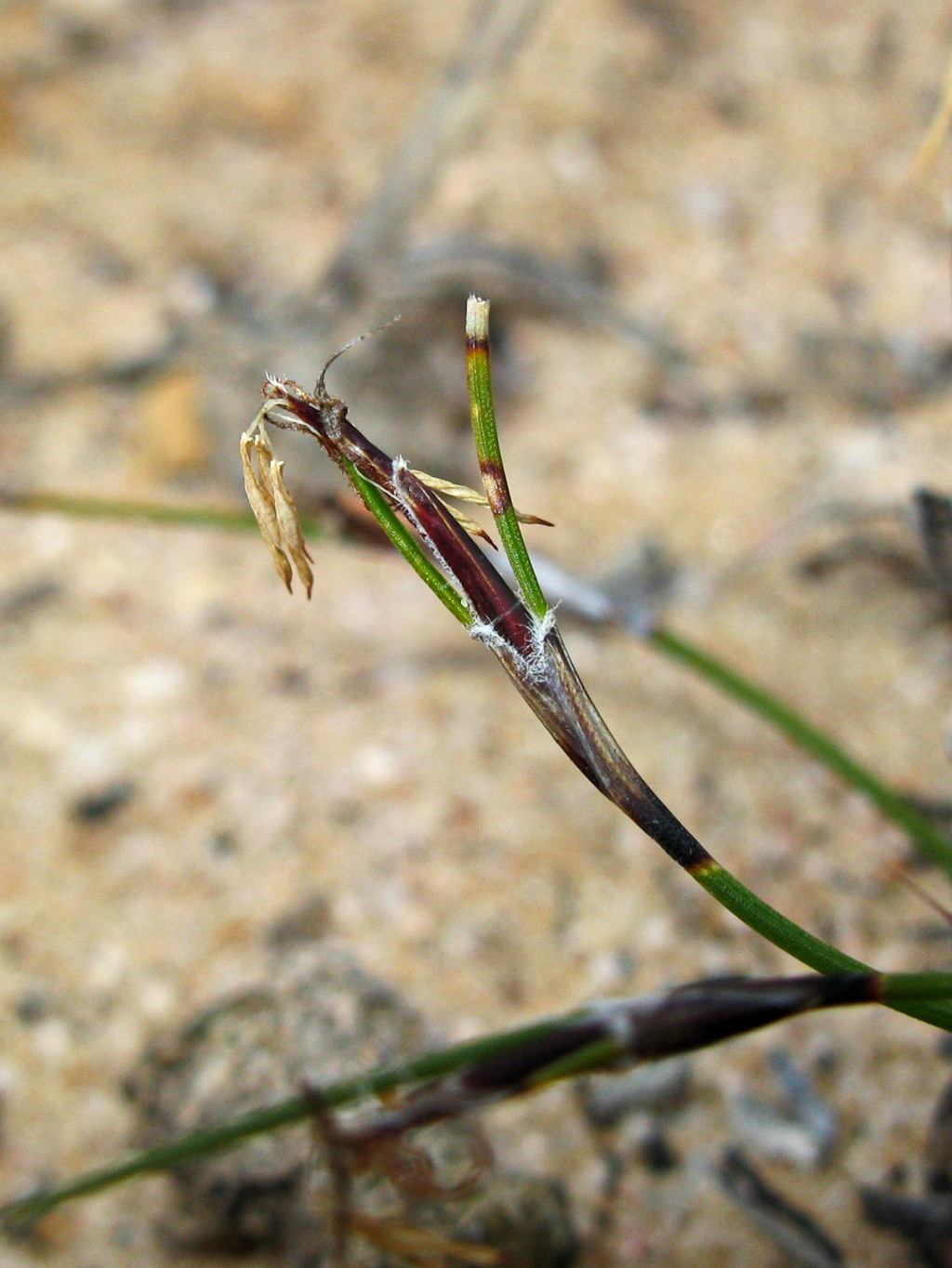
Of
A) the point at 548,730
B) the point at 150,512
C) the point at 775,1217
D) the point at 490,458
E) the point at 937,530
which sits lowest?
the point at 775,1217

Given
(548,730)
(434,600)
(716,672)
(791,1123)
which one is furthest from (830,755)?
(434,600)

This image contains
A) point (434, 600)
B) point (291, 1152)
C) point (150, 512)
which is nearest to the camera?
point (291, 1152)

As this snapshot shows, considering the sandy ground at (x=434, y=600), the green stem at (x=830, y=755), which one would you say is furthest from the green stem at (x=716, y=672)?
the sandy ground at (x=434, y=600)

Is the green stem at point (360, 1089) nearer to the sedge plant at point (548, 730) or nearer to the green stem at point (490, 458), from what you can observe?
the sedge plant at point (548, 730)

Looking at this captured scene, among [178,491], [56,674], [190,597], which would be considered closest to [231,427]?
[178,491]

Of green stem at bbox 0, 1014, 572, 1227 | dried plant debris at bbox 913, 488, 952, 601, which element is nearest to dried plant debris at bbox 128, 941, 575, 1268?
green stem at bbox 0, 1014, 572, 1227

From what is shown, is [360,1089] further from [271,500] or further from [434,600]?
[434,600]

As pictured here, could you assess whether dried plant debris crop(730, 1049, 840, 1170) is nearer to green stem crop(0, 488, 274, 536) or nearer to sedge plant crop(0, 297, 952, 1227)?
sedge plant crop(0, 297, 952, 1227)
